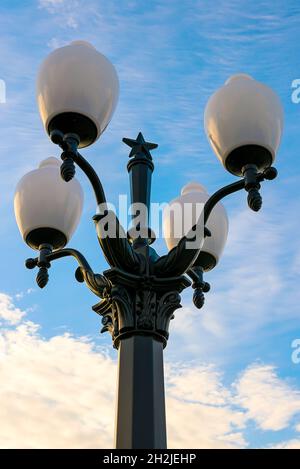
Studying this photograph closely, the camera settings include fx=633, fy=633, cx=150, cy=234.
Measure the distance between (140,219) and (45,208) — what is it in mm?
698

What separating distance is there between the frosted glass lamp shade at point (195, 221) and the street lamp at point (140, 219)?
25.7 inches

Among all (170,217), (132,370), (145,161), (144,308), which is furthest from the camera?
(170,217)

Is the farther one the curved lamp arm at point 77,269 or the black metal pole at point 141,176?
the black metal pole at point 141,176

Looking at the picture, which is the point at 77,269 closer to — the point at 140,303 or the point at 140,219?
the point at 140,219

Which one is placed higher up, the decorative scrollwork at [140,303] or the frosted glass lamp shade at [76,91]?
the frosted glass lamp shade at [76,91]

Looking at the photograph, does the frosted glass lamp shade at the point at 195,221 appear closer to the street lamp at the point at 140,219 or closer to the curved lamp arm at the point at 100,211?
the street lamp at the point at 140,219

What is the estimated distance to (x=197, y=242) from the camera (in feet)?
12.3

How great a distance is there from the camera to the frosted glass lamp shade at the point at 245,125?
376cm

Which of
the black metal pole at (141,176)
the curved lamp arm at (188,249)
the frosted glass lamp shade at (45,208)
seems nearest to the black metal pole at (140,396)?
the curved lamp arm at (188,249)

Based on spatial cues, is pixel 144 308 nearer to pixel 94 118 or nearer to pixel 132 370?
pixel 132 370

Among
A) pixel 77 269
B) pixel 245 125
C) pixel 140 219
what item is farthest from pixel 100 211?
pixel 245 125
